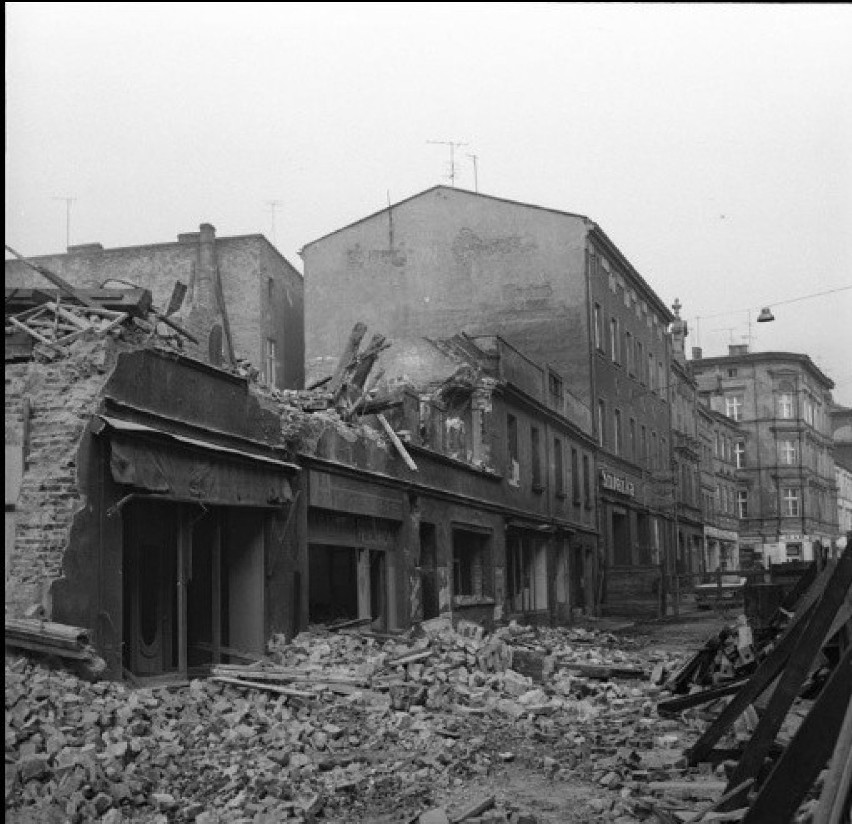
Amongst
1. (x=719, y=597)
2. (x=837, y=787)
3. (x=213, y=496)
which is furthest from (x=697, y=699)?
(x=719, y=597)

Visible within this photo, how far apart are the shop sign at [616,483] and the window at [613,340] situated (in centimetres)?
421

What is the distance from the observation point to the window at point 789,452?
74625 millimetres

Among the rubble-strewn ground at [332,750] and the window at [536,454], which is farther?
the window at [536,454]

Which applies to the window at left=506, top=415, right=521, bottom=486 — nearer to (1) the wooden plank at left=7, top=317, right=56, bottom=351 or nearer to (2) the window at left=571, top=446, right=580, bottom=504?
(2) the window at left=571, top=446, right=580, bottom=504

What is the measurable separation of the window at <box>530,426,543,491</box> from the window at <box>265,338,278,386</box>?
8.53m

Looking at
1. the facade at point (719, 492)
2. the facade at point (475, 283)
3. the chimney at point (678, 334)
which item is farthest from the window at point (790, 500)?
the facade at point (475, 283)

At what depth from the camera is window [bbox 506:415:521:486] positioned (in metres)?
28.0

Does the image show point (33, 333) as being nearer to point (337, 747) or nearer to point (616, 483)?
point (337, 747)

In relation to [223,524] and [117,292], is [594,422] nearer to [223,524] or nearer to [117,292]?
[223,524]

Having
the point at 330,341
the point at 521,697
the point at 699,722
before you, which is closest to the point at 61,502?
the point at 521,697

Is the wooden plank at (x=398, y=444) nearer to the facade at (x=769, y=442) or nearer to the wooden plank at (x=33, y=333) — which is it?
the wooden plank at (x=33, y=333)

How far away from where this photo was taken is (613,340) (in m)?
39.6

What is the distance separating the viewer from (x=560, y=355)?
117ft

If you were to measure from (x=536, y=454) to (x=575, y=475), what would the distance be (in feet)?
16.2
